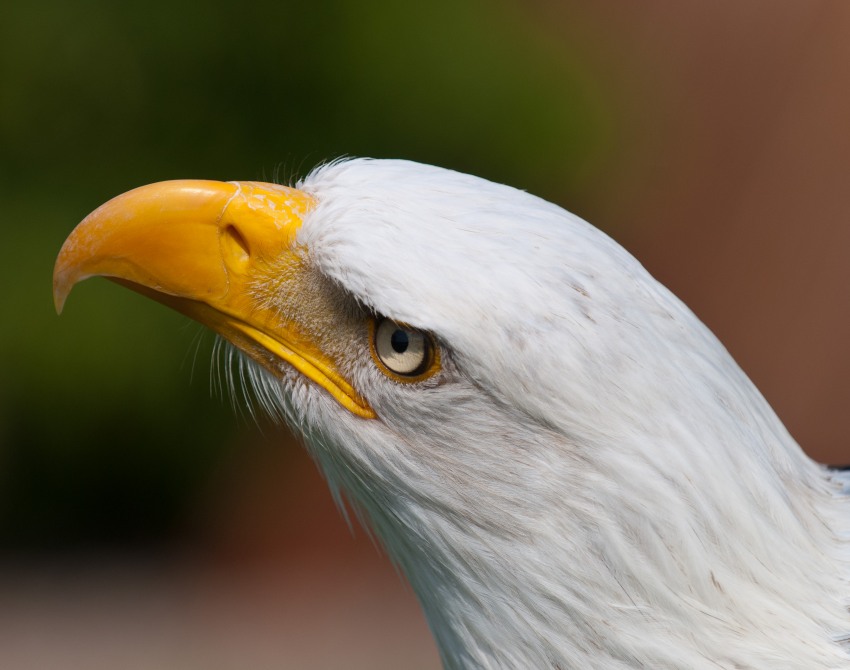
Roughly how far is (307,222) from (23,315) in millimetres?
3866

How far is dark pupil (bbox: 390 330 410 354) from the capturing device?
2035 mm

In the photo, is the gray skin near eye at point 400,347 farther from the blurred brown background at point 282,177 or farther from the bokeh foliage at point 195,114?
the blurred brown background at point 282,177

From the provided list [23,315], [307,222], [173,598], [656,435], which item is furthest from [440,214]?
[173,598]

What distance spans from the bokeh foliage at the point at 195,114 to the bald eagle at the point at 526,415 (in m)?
3.16

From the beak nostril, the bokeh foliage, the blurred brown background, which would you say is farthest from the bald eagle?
the blurred brown background

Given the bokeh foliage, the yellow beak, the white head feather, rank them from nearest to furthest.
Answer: the white head feather, the yellow beak, the bokeh foliage

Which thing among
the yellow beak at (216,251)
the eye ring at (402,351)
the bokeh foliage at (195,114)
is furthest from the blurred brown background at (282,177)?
the eye ring at (402,351)

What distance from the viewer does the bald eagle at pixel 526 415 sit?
1.96 meters

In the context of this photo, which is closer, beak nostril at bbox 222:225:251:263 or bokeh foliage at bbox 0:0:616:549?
beak nostril at bbox 222:225:251:263

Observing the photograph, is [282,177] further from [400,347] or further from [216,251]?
[400,347]

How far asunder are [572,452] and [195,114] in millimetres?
4151

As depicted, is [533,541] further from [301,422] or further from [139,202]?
[139,202]

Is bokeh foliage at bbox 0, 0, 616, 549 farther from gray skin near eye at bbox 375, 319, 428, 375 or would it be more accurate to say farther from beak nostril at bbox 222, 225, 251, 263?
gray skin near eye at bbox 375, 319, 428, 375

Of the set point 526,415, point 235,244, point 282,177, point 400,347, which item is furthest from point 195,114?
point 526,415
